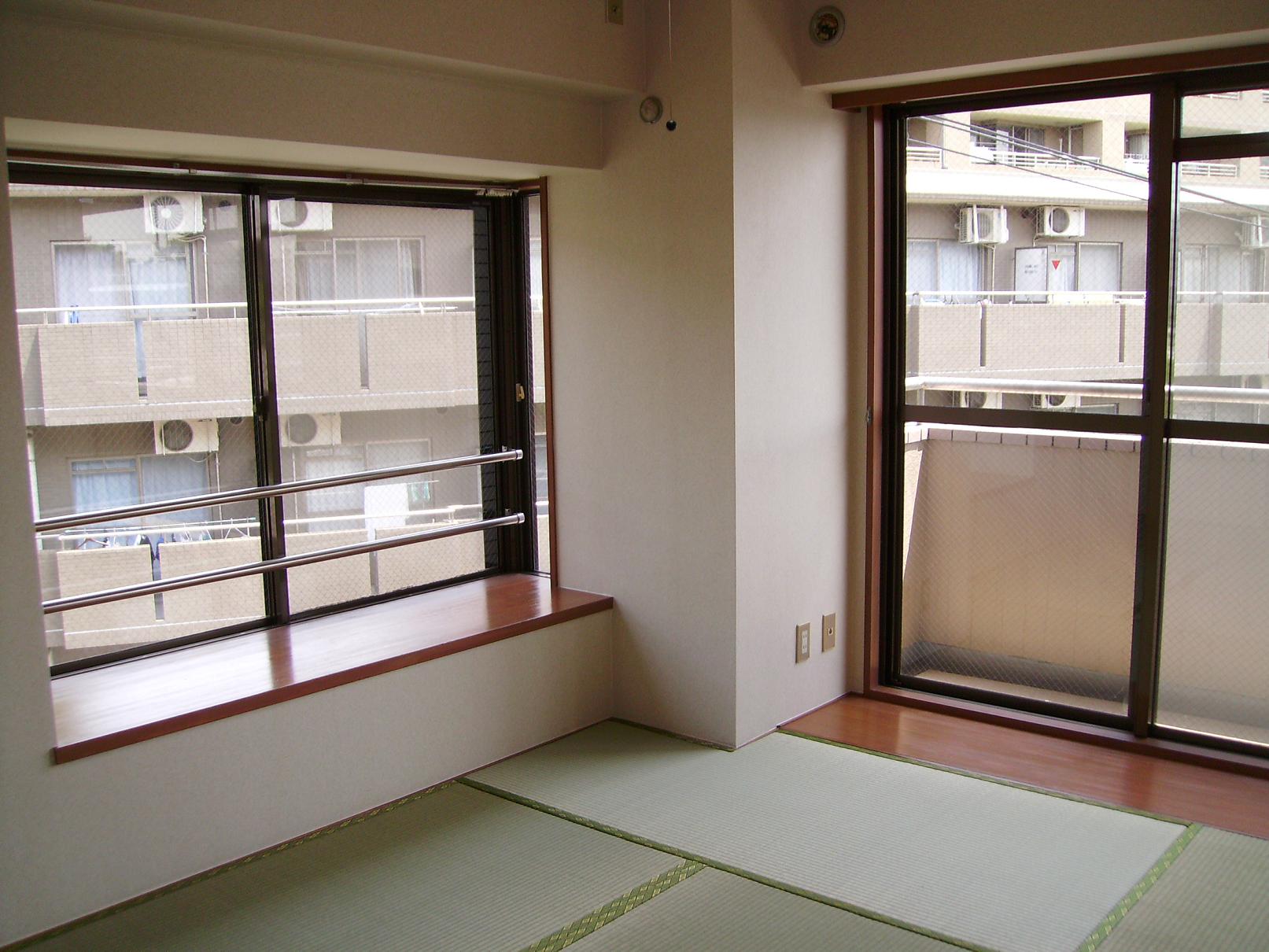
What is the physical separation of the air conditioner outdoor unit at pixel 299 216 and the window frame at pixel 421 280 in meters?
0.02

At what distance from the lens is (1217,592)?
12.0 feet

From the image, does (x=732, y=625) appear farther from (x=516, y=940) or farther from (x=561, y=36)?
(x=561, y=36)

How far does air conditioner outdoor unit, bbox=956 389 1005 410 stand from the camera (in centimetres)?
405

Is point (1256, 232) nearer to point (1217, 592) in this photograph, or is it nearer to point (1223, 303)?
point (1223, 303)

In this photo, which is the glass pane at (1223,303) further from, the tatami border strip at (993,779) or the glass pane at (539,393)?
the glass pane at (539,393)

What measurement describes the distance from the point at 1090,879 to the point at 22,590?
2740 mm

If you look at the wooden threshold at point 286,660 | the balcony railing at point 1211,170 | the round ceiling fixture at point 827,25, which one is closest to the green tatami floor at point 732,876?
the wooden threshold at point 286,660

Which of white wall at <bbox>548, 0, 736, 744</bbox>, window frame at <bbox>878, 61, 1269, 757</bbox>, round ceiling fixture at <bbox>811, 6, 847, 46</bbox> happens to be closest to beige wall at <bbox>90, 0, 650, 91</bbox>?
white wall at <bbox>548, 0, 736, 744</bbox>

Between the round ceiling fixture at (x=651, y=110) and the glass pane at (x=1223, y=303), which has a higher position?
the round ceiling fixture at (x=651, y=110)

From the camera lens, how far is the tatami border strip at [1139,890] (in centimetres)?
263

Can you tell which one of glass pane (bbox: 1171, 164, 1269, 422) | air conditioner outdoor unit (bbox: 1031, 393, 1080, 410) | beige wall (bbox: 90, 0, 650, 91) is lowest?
air conditioner outdoor unit (bbox: 1031, 393, 1080, 410)

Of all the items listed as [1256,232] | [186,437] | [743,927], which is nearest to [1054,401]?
[1256,232]

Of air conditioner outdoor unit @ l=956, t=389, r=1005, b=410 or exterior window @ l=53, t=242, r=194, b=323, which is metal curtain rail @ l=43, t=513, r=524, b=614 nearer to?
exterior window @ l=53, t=242, r=194, b=323

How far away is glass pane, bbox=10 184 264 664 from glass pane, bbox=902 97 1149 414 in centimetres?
240
